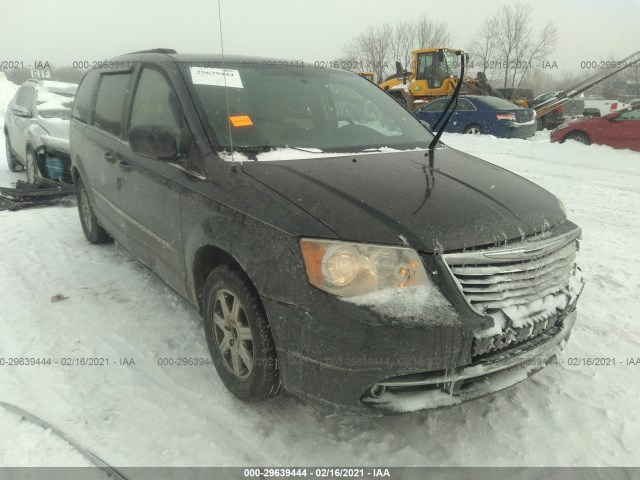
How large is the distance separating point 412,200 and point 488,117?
44.3 feet

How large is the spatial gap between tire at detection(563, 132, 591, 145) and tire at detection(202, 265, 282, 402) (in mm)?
12545

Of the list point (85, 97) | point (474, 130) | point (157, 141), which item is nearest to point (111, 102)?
point (85, 97)

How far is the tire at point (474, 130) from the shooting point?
14852mm

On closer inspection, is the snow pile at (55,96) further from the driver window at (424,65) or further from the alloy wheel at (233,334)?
the driver window at (424,65)

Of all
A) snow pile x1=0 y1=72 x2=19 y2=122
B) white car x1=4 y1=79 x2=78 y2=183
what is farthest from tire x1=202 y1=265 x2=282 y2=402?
snow pile x1=0 y1=72 x2=19 y2=122

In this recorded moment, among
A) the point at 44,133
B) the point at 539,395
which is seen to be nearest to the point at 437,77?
the point at 44,133

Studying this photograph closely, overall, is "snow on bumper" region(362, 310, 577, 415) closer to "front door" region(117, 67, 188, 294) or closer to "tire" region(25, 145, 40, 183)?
"front door" region(117, 67, 188, 294)

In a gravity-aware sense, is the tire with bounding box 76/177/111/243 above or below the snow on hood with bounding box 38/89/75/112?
below

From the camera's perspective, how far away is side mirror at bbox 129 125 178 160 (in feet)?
8.75

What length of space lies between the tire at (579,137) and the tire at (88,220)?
469 inches

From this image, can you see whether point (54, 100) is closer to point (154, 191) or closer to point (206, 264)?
point (154, 191)

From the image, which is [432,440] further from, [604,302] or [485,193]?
[604,302]

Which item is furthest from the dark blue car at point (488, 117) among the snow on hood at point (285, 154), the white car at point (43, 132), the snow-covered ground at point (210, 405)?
the snow on hood at point (285, 154)

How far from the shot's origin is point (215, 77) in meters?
3.02
